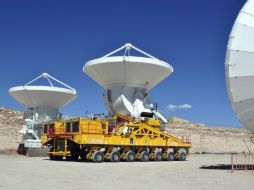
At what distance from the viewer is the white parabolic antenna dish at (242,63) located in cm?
1834

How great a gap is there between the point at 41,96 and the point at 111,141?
48.7ft

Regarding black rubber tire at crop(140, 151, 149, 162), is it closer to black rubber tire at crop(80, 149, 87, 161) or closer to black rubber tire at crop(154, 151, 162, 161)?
black rubber tire at crop(154, 151, 162, 161)

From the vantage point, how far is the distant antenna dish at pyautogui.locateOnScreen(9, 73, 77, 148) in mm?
38688

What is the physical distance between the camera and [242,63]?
1853 cm

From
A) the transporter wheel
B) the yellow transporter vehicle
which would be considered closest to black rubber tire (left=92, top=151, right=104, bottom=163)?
the yellow transporter vehicle

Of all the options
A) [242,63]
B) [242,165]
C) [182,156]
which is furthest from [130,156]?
[242,63]

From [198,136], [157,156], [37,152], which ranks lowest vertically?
[37,152]

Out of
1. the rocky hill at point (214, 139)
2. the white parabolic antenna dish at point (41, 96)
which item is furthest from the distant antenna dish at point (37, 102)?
the rocky hill at point (214, 139)

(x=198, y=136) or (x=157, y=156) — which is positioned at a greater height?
(x=198, y=136)

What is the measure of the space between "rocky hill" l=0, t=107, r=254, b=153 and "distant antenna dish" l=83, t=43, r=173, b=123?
58.1ft

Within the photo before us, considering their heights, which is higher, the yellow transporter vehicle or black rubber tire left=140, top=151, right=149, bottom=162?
the yellow transporter vehicle

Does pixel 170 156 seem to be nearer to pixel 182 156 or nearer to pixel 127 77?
pixel 182 156

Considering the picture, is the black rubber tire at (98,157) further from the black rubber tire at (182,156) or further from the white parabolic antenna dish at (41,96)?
the white parabolic antenna dish at (41,96)

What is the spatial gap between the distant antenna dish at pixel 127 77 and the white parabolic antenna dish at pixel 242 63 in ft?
38.8
